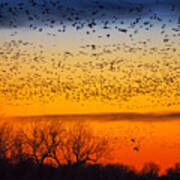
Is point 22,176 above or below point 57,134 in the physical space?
below

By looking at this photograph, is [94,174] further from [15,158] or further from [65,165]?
[15,158]

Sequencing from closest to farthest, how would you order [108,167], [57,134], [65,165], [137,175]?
1. [57,134]
2. [65,165]
3. [108,167]
4. [137,175]

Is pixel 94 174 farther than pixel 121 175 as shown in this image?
No

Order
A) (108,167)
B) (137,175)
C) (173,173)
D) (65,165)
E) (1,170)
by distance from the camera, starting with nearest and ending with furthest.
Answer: (1,170)
(65,165)
(108,167)
(137,175)
(173,173)

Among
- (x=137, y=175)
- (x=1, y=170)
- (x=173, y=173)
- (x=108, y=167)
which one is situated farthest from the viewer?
(x=173, y=173)

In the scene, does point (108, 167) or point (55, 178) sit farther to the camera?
point (108, 167)

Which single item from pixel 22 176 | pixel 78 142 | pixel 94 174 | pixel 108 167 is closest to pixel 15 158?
pixel 22 176

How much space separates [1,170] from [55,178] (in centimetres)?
1037

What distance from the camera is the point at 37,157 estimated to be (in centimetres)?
7094

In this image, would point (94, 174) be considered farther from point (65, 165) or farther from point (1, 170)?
point (1, 170)

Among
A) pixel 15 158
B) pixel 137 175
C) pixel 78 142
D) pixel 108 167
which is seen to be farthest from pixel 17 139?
pixel 137 175

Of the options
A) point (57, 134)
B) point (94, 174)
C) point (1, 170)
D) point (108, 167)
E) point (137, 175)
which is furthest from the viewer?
point (137, 175)

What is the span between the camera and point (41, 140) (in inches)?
2790

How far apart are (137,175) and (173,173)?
13.0 metres
